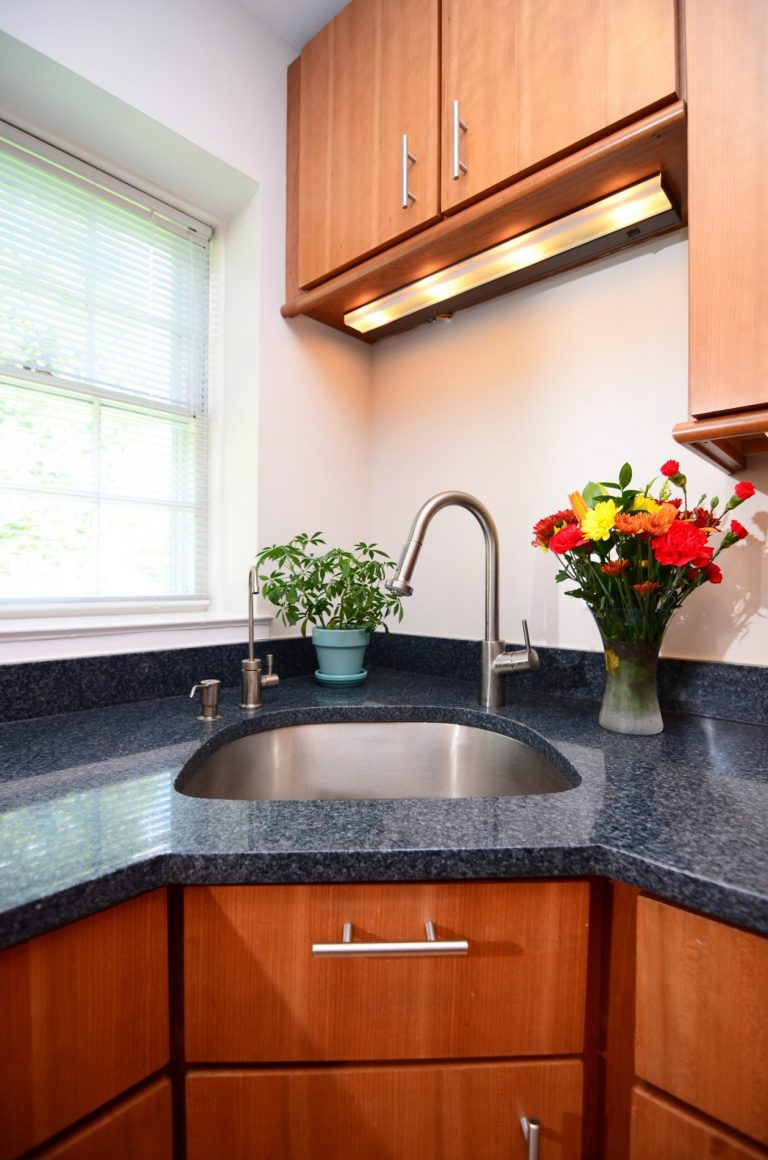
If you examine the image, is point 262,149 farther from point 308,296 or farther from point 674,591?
point 674,591

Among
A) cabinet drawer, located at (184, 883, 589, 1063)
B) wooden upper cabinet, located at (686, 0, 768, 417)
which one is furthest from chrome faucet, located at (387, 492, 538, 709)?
cabinet drawer, located at (184, 883, 589, 1063)

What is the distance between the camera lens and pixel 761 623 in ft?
3.34

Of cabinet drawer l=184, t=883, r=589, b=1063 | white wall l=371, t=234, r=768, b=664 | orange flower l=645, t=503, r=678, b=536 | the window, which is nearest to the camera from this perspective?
cabinet drawer l=184, t=883, r=589, b=1063

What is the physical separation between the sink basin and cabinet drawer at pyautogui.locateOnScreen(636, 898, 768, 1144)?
45 cm

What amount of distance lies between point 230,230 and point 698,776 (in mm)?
1651

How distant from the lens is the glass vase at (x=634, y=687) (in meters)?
0.94

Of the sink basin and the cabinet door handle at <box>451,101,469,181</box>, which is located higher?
the cabinet door handle at <box>451,101,469,181</box>

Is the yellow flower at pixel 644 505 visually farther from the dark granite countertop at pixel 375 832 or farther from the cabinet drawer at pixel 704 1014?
the cabinet drawer at pixel 704 1014

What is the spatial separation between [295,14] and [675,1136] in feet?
7.16

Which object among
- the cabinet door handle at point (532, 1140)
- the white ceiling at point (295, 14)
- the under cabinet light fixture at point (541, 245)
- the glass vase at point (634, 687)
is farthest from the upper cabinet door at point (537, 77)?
the cabinet door handle at point (532, 1140)

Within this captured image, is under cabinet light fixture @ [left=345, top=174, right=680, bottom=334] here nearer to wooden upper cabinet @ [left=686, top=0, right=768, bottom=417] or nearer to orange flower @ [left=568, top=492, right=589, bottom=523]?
wooden upper cabinet @ [left=686, top=0, right=768, bottom=417]

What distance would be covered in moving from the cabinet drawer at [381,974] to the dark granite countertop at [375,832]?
0.13 ft

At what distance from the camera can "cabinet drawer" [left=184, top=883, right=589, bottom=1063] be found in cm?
58

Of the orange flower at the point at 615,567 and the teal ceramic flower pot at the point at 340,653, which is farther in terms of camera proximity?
the teal ceramic flower pot at the point at 340,653
